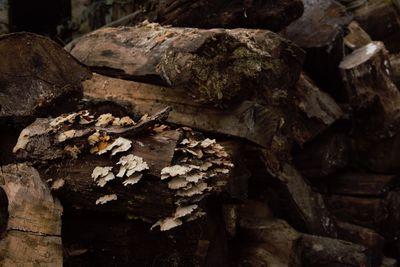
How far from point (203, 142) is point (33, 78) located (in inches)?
58.2

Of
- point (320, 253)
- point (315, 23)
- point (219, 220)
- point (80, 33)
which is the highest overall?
point (315, 23)

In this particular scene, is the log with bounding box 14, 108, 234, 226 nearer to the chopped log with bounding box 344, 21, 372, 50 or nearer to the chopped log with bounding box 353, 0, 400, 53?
the chopped log with bounding box 344, 21, 372, 50

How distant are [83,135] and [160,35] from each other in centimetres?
154

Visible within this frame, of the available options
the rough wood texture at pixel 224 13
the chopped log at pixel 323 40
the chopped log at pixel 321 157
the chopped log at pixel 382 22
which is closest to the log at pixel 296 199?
the chopped log at pixel 321 157

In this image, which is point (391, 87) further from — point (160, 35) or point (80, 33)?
point (80, 33)

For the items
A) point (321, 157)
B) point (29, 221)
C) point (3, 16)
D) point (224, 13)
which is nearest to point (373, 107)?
point (321, 157)

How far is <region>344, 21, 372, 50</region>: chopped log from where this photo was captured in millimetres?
6310

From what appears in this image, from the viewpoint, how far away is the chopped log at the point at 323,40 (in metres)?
5.52

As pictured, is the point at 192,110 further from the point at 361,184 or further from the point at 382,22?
the point at 382,22

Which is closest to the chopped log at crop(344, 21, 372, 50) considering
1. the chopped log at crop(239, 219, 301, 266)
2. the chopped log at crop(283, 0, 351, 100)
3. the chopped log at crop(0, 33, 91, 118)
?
the chopped log at crop(283, 0, 351, 100)

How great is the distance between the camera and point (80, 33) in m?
6.94

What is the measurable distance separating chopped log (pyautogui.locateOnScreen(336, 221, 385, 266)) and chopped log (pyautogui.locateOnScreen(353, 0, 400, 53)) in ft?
10.1

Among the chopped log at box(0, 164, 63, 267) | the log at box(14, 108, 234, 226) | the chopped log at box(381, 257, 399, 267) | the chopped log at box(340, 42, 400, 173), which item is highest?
the log at box(14, 108, 234, 226)

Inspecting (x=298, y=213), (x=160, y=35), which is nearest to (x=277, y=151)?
(x=298, y=213)
